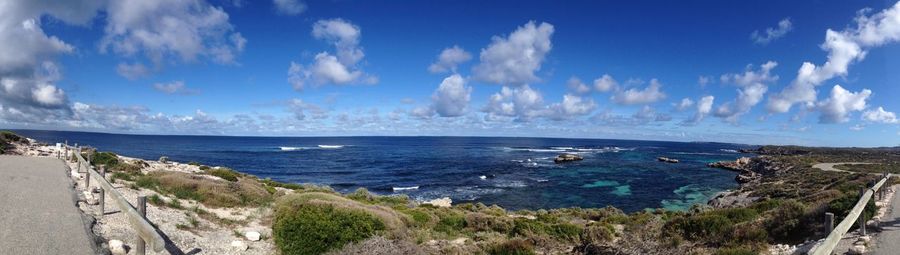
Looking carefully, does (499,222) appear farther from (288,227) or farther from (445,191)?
(445,191)

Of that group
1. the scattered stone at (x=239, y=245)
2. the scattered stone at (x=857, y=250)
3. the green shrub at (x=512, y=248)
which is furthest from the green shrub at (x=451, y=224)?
the scattered stone at (x=857, y=250)

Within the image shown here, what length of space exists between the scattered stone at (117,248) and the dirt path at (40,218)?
32 cm

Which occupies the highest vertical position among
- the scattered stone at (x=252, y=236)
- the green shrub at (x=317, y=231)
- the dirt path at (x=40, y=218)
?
the dirt path at (x=40, y=218)

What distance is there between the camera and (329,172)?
65.4 metres

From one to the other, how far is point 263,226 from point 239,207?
2992 mm

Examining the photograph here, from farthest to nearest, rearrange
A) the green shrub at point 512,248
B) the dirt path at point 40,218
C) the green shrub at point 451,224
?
the green shrub at point 451,224 < the green shrub at point 512,248 < the dirt path at point 40,218

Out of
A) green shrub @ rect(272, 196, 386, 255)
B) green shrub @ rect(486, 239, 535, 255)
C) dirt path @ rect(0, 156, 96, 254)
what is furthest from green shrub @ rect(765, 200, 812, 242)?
dirt path @ rect(0, 156, 96, 254)

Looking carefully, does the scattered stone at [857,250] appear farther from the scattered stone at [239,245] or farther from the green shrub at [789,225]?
the scattered stone at [239,245]

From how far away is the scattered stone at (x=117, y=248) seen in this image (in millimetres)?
8789

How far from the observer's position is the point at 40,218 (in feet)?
34.5

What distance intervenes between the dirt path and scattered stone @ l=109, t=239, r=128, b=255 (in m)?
0.32

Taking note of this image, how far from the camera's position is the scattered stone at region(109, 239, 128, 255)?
879cm

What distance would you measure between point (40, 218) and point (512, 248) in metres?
Answer: 11.7

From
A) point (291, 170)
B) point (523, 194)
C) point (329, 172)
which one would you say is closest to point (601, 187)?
point (523, 194)
